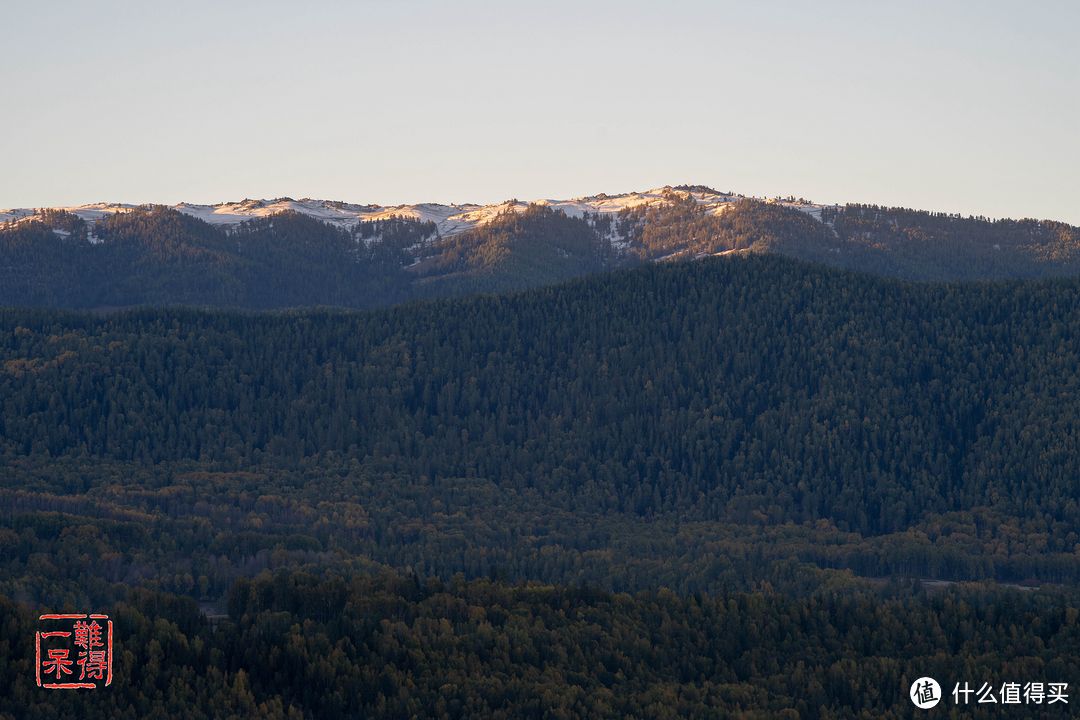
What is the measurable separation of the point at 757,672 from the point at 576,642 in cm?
2231

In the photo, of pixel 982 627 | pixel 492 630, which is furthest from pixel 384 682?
pixel 982 627

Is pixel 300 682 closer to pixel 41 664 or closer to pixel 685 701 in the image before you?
pixel 41 664

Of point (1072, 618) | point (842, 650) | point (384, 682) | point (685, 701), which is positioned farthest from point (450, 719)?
point (1072, 618)

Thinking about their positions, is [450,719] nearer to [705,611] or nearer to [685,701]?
[685,701]

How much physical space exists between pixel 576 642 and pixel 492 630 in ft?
34.6

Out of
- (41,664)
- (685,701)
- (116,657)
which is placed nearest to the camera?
(41,664)

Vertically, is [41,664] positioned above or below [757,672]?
above

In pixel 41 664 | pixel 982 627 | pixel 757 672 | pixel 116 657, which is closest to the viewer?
pixel 41 664

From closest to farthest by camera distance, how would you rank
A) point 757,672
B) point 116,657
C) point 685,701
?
point 116,657, point 685,701, point 757,672

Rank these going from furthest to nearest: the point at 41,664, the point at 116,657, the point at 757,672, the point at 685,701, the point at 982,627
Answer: the point at 982,627, the point at 757,672, the point at 685,701, the point at 116,657, the point at 41,664

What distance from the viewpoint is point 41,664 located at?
12456 cm

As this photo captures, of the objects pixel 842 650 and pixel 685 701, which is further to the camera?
pixel 842 650

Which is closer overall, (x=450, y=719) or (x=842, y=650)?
(x=450, y=719)

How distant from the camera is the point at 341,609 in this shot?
548ft
